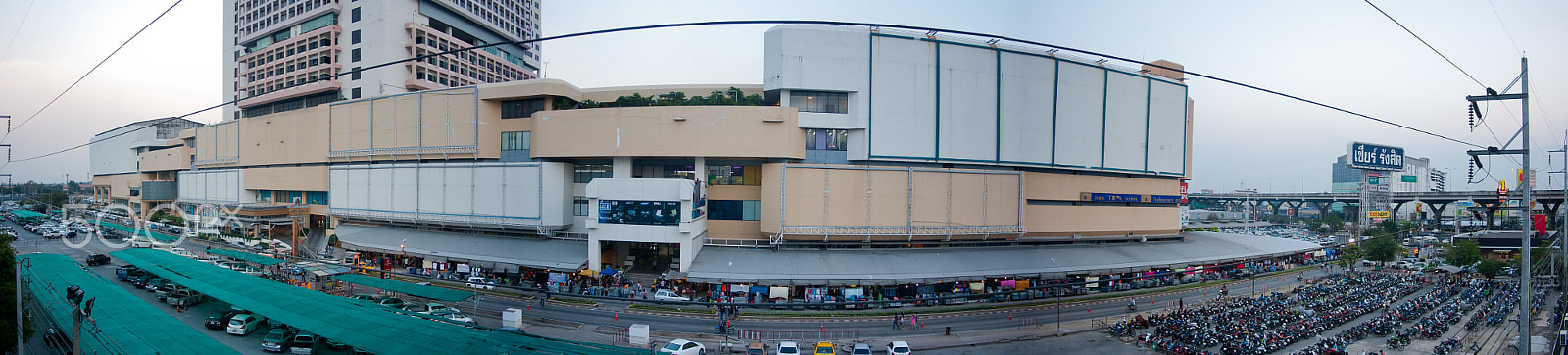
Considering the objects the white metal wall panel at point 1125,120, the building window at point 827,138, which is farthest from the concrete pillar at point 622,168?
the white metal wall panel at point 1125,120

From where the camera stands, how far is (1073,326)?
24.9m

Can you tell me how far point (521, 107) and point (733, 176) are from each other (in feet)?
48.3

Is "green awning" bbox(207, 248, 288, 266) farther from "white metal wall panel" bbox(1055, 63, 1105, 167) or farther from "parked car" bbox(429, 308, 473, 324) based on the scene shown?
"white metal wall panel" bbox(1055, 63, 1105, 167)

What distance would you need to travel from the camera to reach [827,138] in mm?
31453

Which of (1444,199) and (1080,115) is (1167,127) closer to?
(1080,115)

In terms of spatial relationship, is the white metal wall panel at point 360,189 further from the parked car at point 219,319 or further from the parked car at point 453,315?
the parked car at point 453,315

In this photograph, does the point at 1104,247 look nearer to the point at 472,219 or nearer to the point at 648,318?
the point at 648,318

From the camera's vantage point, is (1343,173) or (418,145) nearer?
(418,145)

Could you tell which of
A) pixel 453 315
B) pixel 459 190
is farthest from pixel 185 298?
pixel 453 315

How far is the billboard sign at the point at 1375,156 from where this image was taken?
60.2 meters

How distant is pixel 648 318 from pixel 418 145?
81.4 feet

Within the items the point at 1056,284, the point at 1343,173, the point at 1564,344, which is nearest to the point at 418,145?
the point at 1056,284

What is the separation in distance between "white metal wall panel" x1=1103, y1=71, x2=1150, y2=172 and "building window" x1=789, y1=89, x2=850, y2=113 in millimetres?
17593

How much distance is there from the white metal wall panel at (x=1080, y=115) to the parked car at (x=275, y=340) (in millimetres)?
37000
